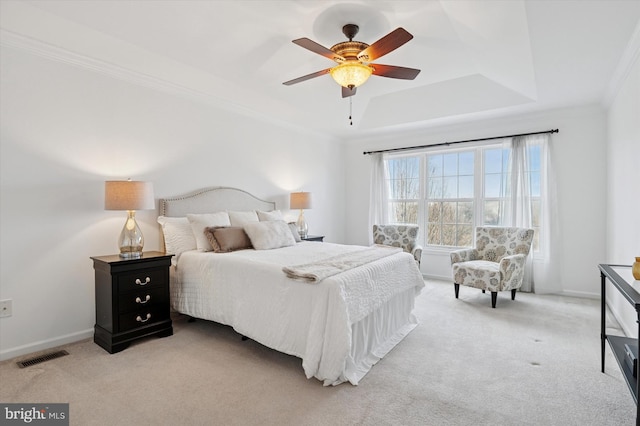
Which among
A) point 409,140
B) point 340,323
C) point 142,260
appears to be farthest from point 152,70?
point 409,140

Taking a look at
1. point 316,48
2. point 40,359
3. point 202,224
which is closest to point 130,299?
point 40,359

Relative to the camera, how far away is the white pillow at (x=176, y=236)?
3.40 meters

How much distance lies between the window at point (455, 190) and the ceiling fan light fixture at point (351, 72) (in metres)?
3.27

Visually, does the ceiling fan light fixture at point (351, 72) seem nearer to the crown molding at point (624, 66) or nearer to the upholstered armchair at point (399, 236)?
the crown molding at point (624, 66)

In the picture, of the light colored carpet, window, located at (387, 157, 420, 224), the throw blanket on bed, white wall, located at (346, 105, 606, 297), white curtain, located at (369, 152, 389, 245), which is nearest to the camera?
the light colored carpet

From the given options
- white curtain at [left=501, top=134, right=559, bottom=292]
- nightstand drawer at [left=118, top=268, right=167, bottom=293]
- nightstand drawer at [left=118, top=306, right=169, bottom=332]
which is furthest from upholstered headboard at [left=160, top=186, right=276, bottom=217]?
white curtain at [left=501, top=134, right=559, bottom=292]

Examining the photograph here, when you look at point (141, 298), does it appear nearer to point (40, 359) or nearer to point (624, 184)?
point (40, 359)

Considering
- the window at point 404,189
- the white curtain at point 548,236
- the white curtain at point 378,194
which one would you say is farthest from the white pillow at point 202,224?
the white curtain at point 548,236

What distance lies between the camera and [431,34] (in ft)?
10.5

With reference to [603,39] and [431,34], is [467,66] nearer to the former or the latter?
[431,34]

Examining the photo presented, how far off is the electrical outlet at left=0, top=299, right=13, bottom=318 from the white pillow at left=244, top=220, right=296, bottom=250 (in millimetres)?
1982

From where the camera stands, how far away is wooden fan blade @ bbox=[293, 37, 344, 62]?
2.40m

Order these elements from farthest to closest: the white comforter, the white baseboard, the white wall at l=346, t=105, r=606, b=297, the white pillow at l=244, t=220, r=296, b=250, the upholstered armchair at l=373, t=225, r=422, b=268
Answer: the upholstered armchair at l=373, t=225, r=422, b=268 < the white wall at l=346, t=105, r=606, b=297 < the white pillow at l=244, t=220, r=296, b=250 < the white baseboard < the white comforter

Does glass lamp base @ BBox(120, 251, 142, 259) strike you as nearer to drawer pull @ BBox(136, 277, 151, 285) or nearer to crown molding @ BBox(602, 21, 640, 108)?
drawer pull @ BBox(136, 277, 151, 285)
